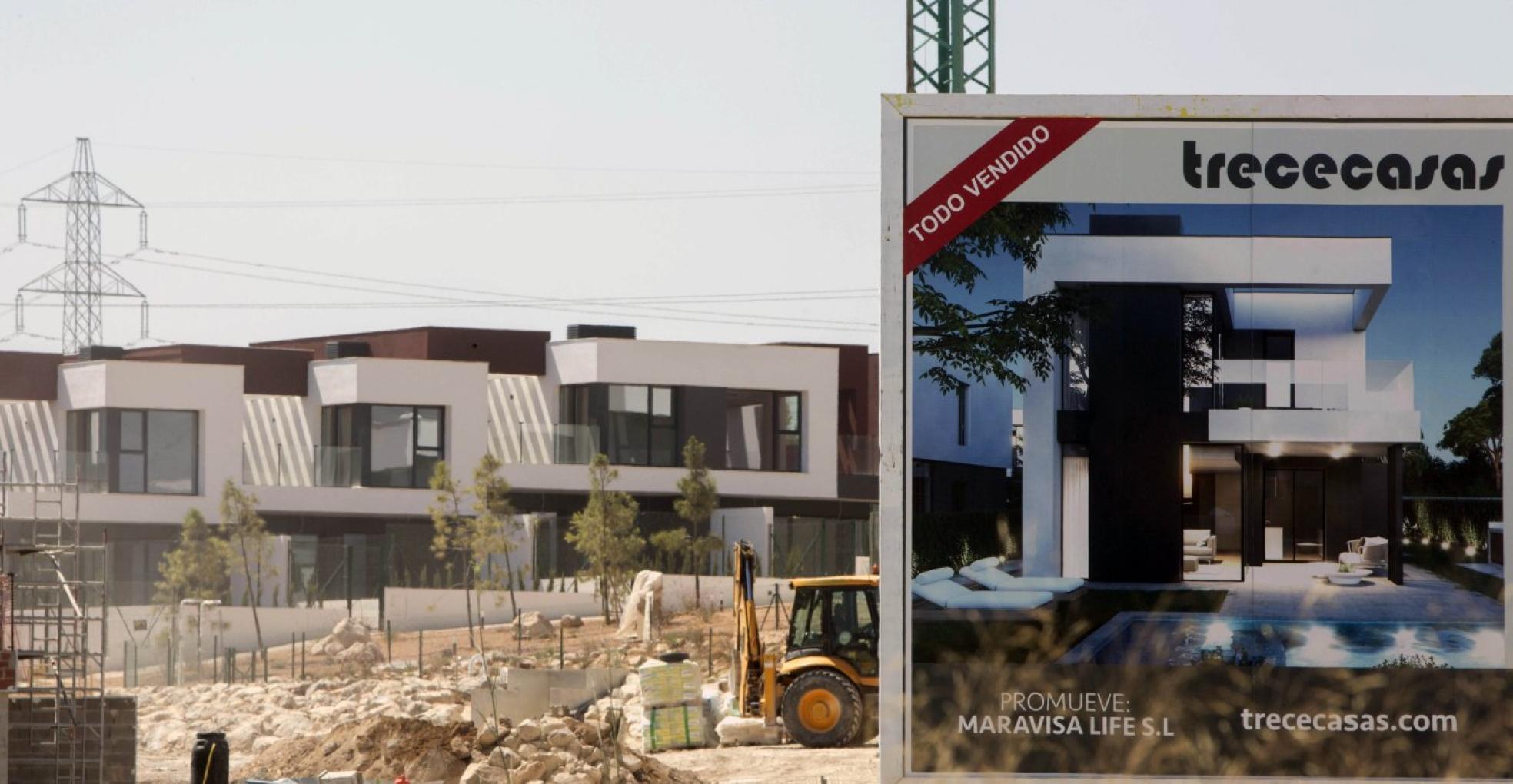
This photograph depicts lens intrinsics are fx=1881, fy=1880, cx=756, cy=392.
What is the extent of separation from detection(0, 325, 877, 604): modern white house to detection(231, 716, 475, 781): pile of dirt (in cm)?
2364

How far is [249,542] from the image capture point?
142 feet

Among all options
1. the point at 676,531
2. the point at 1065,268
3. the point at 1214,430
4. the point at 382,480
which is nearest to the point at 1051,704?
the point at 1214,430

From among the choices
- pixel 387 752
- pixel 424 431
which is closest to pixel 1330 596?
pixel 387 752

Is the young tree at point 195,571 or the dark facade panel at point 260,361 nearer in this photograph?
the young tree at point 195,571

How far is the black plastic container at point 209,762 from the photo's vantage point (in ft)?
49.5

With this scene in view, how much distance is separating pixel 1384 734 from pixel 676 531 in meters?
34.6

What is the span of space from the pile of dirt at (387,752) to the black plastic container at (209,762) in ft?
8.58

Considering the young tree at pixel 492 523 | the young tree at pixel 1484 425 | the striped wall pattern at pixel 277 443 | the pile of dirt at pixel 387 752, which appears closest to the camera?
the young tree at pixel 1484 425

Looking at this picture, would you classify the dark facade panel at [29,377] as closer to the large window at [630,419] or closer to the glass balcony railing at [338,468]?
the glass balcony railing at [338,468]

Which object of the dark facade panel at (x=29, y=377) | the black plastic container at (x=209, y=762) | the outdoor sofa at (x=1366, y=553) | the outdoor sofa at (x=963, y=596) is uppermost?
the dark facade panel at (x=29, y=377)

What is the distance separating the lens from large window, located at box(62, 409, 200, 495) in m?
46.8

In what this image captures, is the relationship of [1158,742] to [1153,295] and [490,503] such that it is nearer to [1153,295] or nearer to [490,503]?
[1153,295]

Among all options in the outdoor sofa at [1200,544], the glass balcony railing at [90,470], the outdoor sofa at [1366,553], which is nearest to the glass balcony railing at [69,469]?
the glass balcony railing at [90,470]

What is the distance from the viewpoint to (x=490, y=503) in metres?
44.4
